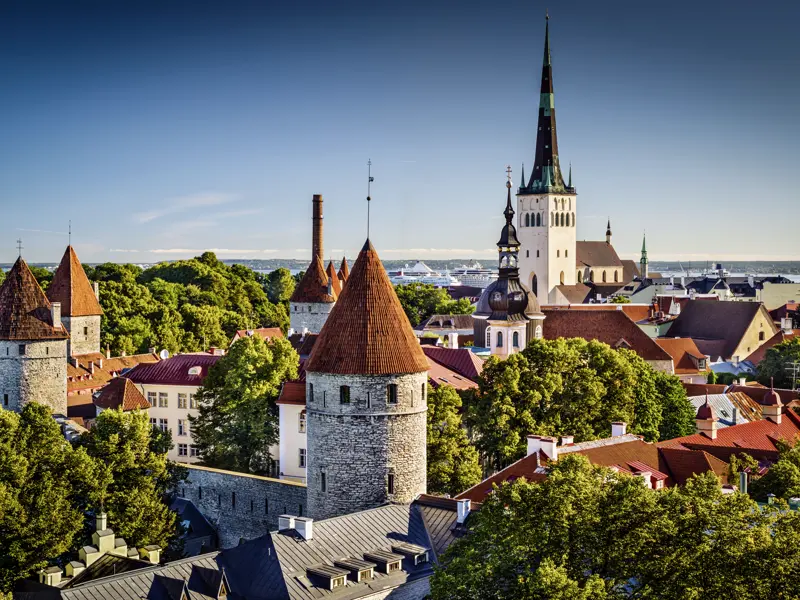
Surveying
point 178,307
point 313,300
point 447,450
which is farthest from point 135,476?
point 178,307

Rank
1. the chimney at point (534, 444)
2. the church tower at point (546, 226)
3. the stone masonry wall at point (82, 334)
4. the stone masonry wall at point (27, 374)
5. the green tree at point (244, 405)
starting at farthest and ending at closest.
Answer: the church tower at point (546, 226), the stone masonry wall at point (82, 334), the stone masonry wall at point (27, 374), the green tree at point (244, 405), the chimney at point (534, 444)

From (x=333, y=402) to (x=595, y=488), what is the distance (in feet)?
33.5

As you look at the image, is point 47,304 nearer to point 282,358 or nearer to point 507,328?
point 282,358

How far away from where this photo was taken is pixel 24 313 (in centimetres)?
4700

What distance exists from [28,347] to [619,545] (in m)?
31.3

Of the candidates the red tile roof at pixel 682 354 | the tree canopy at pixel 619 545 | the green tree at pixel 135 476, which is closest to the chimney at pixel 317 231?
the red tile roof at pixel 682 354

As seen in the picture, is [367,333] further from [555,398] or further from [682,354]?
[682,354]

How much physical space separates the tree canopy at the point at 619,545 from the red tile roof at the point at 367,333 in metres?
8.29

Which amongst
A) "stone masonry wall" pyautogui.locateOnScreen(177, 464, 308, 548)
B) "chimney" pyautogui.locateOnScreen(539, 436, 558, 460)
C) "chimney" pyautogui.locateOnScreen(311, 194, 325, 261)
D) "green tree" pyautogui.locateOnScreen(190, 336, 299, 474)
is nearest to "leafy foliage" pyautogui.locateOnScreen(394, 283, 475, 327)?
"chimney" pyautogui.locateOnScreen(311, 194, 325, 261)

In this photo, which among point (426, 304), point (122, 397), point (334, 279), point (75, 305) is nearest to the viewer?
point (122, 397)

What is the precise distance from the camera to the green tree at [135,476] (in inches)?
1324

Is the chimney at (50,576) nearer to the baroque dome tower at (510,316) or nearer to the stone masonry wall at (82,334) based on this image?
the baroque dome tower at (510,316)

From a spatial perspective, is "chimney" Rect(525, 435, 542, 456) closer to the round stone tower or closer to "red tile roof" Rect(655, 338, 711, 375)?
the round stone tower

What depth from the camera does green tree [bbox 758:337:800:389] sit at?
64.8 metres
